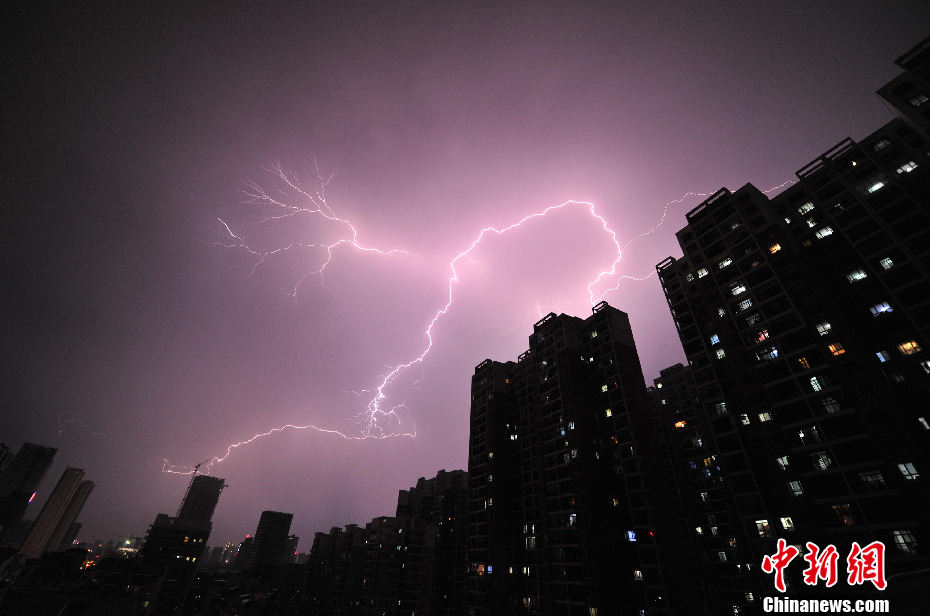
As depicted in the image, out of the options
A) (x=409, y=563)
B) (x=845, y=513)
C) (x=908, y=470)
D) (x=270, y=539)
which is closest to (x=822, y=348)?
(x=908, y=470)

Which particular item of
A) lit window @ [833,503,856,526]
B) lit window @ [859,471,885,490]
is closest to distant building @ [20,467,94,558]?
lit window @ [833,503,856,526]

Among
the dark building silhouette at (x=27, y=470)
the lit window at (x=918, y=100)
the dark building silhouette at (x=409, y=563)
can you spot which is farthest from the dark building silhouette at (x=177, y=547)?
the lit window at (x=918, y=100)

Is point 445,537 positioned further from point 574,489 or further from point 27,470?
point 27,470

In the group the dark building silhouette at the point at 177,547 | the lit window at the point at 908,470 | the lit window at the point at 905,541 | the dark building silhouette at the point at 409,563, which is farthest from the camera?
the dark building silhouette at the point at 177,547

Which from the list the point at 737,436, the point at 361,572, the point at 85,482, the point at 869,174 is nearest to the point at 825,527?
the point at 737,436

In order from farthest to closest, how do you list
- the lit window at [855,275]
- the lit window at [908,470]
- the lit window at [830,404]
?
the lit window at [855,275], the lit window at [830,404], the lit window at [908,470]

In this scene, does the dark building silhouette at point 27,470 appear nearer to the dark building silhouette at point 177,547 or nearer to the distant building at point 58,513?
the distant building at point 58,513

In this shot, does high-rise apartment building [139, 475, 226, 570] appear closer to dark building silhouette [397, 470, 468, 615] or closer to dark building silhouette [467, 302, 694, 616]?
dark building silhouette [397, 470, 468, 615]

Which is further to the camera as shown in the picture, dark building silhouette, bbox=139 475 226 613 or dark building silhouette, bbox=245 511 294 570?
dark building silhouette, bbox=245 511 294 570
